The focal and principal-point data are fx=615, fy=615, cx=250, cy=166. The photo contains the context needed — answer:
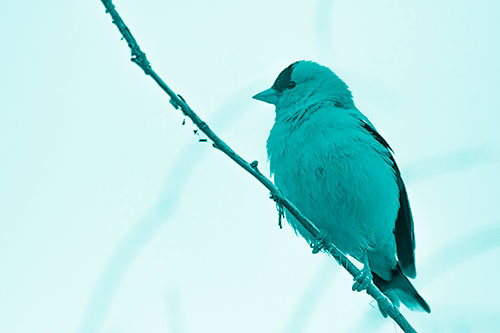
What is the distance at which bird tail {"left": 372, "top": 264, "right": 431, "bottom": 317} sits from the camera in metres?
5.18

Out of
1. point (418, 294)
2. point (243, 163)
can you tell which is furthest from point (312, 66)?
point (243, 163)

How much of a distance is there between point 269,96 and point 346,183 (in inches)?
58.2

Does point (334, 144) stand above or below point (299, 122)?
below

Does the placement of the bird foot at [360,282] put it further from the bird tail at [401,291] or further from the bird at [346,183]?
the bird tail at [401,291]

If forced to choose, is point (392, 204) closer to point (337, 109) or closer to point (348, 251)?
point (348, 251)

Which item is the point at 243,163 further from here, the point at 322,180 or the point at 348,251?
the point at 348,251

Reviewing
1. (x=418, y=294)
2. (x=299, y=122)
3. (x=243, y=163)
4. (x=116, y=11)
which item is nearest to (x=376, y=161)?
(x=299, y=122)

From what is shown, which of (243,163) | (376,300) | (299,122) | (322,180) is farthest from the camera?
(299,122)

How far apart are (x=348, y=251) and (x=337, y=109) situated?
121cm

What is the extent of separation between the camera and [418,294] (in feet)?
17.1

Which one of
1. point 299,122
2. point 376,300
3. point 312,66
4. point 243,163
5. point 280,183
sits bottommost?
point 376,300

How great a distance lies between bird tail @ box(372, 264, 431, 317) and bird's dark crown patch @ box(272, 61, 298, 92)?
195 cm

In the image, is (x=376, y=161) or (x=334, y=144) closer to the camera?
(x=334, y=144)

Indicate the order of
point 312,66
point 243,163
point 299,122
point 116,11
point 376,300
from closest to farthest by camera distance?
point 116,11, point 243,163, point 376,300, point 299,122, point 312,66
